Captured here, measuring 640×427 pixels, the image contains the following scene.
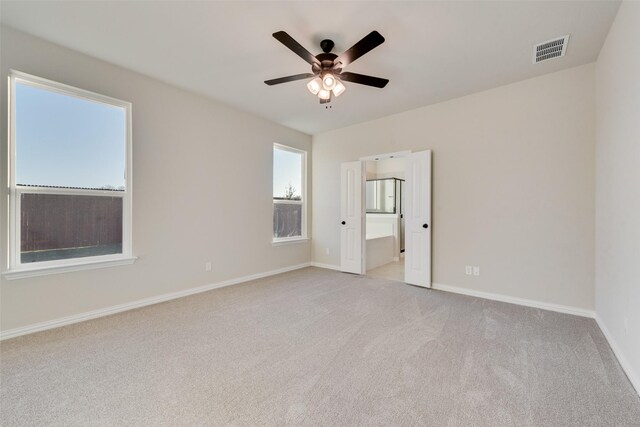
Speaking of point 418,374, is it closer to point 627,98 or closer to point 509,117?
point 627,98

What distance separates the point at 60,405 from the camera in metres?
1.58

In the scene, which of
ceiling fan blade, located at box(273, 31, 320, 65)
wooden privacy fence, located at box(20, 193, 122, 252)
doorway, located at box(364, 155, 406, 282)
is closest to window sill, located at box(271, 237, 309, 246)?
doorway, located at box(364, 155, 406, 282)

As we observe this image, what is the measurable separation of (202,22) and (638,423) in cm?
405

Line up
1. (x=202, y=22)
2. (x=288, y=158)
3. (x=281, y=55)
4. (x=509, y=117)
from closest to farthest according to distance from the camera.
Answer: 1. (x=202, y=22)
2. (x=281, y=55)
3. (x=509, y=117)
4. (x=288, y=158)

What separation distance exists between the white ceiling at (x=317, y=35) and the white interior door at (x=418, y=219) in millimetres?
1106

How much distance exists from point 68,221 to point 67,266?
1.54 ft

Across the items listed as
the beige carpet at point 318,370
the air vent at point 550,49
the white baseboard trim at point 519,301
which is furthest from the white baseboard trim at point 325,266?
the air vent at point 550,49

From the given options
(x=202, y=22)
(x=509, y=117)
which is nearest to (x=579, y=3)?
(x=509, y=117)

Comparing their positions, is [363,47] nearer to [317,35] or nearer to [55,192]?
[317,35]

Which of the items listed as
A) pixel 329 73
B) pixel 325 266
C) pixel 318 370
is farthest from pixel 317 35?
pixel 325 266

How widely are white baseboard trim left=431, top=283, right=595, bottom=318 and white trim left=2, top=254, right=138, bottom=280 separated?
164 inches

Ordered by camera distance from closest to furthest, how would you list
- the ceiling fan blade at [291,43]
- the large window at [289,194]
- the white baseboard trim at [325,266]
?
the ceiling fan blade at [291,43], the large window at [289,194], the white baseboard trim at [325,266]

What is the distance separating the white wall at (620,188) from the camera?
1.81 m

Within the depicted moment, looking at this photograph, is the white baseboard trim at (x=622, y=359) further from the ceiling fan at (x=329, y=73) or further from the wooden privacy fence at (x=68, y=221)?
the wooden privacy fence at (x=68, y=221)
